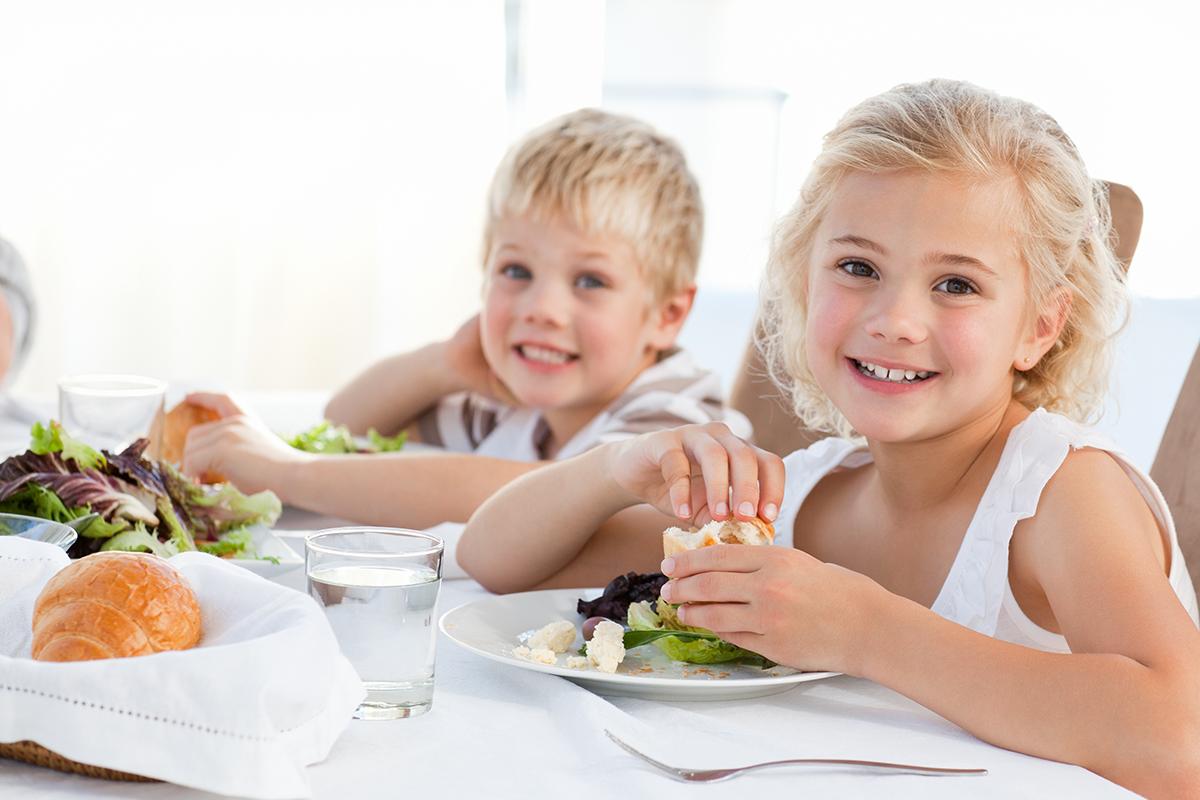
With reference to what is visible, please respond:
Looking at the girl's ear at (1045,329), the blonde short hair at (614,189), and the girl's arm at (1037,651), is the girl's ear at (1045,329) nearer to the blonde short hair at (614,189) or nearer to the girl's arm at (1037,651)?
the girl's arm at (1037,651)

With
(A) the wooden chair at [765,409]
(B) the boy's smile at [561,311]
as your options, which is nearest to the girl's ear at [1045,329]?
(A) the wooden chair at [765,409]

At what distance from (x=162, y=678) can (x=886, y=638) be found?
1.81 feet

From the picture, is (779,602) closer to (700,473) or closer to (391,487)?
(700,473)

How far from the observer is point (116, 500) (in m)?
1.24

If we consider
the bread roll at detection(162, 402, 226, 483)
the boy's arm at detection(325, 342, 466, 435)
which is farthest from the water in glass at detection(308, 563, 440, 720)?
the boy's arm at detection(325, 342, 466, 435)

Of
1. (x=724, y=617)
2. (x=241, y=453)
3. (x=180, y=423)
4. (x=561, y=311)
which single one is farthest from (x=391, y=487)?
(x=724, y=617)

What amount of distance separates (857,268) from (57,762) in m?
0.93

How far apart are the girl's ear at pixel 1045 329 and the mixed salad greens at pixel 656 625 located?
0.51 metres

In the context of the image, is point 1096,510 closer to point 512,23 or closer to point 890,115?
→ point 890,115

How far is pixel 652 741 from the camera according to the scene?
89 centimetres

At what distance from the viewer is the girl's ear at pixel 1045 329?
4.60 ft

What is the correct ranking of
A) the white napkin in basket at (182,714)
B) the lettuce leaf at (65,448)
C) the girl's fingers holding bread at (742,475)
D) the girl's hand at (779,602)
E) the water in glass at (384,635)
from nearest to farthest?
the white napkin in basket at (182,714) → the water in glass at (384,635) → the girl's hand at (779,602) → the girl's fingers holding bread at (742,475) → the lettuce leaf at (65,448)

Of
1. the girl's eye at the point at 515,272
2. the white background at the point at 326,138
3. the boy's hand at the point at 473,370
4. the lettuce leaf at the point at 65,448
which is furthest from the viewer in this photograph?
the white background at the point at 326,138

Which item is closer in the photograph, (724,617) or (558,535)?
(724,617)
